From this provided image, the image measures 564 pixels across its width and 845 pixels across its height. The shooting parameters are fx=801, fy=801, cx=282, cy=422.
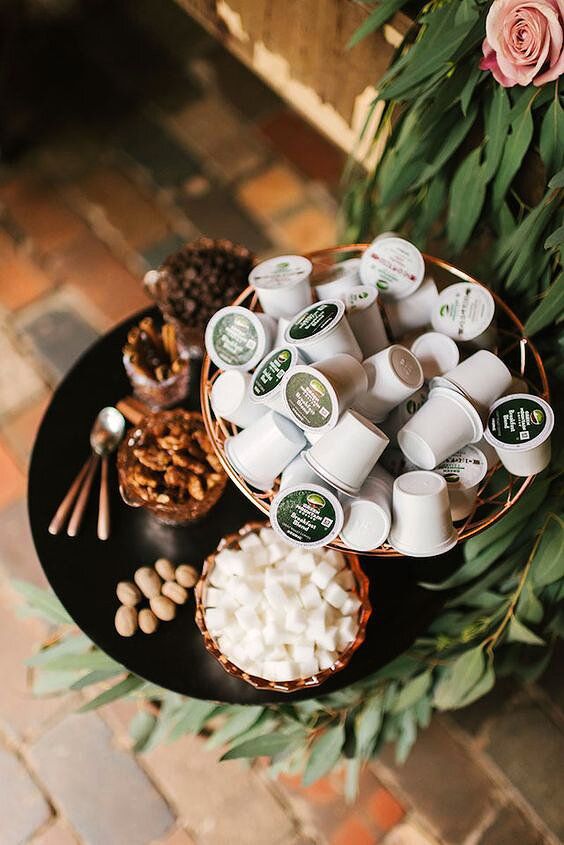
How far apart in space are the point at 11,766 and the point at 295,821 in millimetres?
562

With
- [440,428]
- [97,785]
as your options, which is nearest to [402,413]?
[440,428]

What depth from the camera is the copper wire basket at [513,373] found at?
3.43 ft

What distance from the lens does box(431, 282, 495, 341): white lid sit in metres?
1.08

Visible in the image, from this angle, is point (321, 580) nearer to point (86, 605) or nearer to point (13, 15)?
point (86, 605)

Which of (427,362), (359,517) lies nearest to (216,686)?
(359,517)

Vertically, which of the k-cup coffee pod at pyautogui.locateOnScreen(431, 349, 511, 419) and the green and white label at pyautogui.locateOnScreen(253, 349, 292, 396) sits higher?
the green and white label at pyautogui.locateOnScreen(253, 349, 292, 396)

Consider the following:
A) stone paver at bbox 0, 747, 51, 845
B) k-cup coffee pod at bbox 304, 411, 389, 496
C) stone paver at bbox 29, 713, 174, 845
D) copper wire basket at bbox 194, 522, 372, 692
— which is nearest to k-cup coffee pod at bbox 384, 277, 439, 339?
k-cup coffee pod at bbox 304, 411, 389, 496

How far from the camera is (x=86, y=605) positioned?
1.19 metres

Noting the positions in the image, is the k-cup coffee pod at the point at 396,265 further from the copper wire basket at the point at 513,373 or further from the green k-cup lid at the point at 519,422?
the green k-cup lid at the point at 519,422

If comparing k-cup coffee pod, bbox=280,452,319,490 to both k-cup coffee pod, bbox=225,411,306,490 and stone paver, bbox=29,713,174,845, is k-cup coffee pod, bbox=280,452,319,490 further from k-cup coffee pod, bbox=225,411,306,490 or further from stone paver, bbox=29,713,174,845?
stone paver, bbox=29,713,174,845

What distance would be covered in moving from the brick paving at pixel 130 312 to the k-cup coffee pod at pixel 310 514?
792mm

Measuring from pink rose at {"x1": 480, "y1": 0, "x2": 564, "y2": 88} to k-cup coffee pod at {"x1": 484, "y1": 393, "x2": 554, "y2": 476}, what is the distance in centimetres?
39

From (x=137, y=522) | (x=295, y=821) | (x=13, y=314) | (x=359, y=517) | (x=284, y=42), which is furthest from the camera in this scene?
(x=13, y=314)

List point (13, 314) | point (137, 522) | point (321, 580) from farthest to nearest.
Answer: point (13, 314)
point (137, 522)
point (321, 580)
